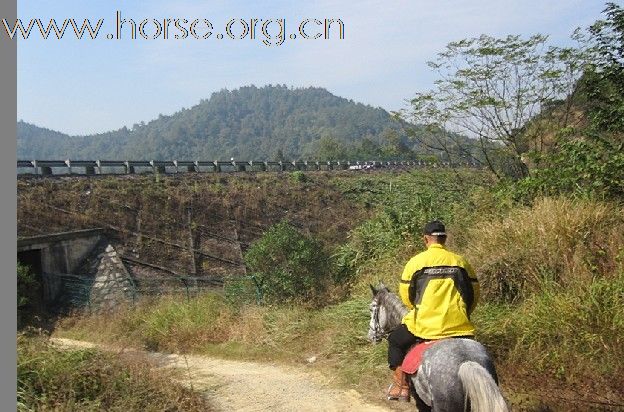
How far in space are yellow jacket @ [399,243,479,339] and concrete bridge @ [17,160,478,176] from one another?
34.7 feet

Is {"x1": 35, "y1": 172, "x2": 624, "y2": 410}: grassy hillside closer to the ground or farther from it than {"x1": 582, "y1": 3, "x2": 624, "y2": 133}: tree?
closer to the ground

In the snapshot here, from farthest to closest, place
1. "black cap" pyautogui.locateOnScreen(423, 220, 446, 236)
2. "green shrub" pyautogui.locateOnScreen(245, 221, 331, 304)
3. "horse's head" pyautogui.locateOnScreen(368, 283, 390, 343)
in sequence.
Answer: "green shrub" pyautogui.locateOnScreen(245, 221, 331, 304), "horse's head" pyautogui.locateOnScreen(368, 283, 390, 343), "black cap" pyautogui.locateOnScreen(423, 220, 446, 236)

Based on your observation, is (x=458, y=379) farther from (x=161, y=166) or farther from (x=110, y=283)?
(x=161, y=166)

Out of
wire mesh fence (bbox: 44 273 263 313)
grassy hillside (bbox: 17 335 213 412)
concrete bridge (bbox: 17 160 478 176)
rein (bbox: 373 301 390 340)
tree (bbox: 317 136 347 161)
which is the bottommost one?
wire mesh fence (bbox: 44 273 263 313)

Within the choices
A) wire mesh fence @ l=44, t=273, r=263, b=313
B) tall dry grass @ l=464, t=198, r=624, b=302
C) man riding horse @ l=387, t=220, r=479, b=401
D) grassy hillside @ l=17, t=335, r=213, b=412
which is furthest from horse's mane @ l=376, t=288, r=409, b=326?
wire mesh fence @ l=44, t=273, r=263, b=313

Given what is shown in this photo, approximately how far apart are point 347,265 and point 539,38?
8154 millimetres

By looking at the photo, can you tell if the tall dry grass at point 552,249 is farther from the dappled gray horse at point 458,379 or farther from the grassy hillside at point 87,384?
the grassy hillside at point 87,384

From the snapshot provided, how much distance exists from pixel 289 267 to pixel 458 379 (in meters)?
8.93

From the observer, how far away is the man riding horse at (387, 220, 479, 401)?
5082 millimetres

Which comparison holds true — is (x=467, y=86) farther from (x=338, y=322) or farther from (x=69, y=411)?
(x=69, y=411)

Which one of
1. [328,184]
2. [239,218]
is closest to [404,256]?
[239,218]

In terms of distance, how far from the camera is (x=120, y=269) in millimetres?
Result: 19562

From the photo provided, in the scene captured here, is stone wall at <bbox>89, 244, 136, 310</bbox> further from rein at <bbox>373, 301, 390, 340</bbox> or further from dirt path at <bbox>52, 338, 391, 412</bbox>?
rein at <bbox>373, 301, 390, 340</bbox>

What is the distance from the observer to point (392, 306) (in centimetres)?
677
